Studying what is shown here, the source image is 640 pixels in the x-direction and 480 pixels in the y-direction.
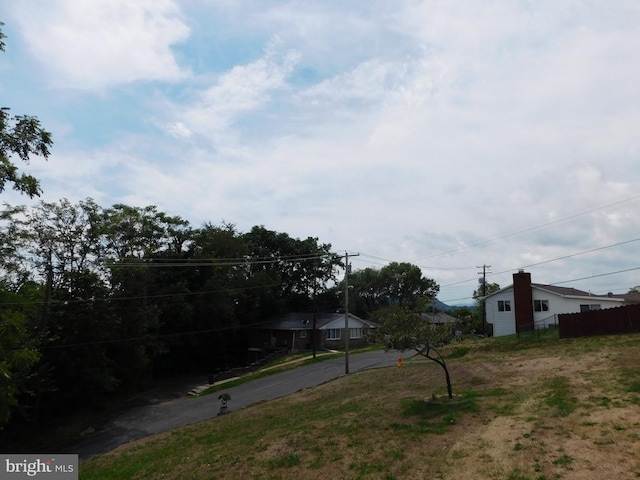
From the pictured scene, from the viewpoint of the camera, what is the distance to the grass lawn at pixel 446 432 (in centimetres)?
1048

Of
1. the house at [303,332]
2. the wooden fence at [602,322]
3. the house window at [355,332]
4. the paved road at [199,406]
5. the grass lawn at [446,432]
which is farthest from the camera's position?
the house window at [355,332]

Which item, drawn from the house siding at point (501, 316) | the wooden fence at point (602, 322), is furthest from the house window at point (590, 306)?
the wooden fence at point (602, 322)

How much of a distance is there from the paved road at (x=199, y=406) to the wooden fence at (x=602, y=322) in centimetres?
1312

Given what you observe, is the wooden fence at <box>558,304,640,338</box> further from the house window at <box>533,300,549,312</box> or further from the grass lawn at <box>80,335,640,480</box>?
the house window at <box>533,300,549,312</box>

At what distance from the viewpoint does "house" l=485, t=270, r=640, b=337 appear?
126ft

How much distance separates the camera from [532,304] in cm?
4166

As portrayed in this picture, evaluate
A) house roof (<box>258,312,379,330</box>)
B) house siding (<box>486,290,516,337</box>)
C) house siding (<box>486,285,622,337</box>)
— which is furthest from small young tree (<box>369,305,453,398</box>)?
house roof (<box>258,312,379,330</box>)

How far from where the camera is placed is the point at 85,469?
18.4m

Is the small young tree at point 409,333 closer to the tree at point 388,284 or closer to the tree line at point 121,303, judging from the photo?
the tree line at point 121,303

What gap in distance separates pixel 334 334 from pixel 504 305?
21.2 m

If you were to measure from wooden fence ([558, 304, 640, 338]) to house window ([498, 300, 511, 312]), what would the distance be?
1683cm

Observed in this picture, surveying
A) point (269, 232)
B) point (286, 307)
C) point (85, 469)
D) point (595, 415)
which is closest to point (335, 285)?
point (286, 307)

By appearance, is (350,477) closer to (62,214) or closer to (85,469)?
(85,469)

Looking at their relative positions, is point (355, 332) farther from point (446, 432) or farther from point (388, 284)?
point (446, 432)
